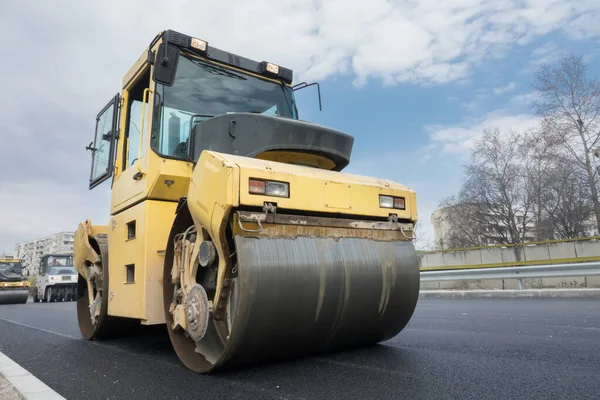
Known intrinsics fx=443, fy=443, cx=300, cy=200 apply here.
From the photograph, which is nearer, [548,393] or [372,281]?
[548,393]

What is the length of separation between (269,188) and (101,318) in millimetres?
2971

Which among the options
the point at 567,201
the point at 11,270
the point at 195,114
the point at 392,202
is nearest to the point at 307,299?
the point at 392,202

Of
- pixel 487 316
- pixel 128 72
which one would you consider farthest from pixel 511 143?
pixel 128 72

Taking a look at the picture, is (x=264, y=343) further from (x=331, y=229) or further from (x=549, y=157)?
(x=549, y=157)

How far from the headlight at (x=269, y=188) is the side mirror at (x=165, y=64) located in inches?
59.9

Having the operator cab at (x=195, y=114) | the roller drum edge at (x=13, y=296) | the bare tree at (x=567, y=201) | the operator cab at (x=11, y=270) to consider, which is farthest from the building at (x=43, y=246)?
the operator cab at (x=195, y=114)

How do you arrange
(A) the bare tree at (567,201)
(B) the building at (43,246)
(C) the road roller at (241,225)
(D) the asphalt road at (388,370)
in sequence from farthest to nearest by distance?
(B) the building at (43,246), (A) the bare tree at (567,201), (C) the road roller at (241,225), (D) the asphalt road at (388,370)

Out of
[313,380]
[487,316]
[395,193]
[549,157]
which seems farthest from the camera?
[549,157]

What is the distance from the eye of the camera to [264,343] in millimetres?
2699

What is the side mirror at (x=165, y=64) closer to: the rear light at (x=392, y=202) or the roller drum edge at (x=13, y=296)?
the rear light at (x=392, y=202)

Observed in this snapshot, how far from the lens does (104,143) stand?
505cm

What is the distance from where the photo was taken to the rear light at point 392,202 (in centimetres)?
331

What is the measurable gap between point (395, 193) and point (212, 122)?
155cm

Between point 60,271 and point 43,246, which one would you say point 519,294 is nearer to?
point 60,271
